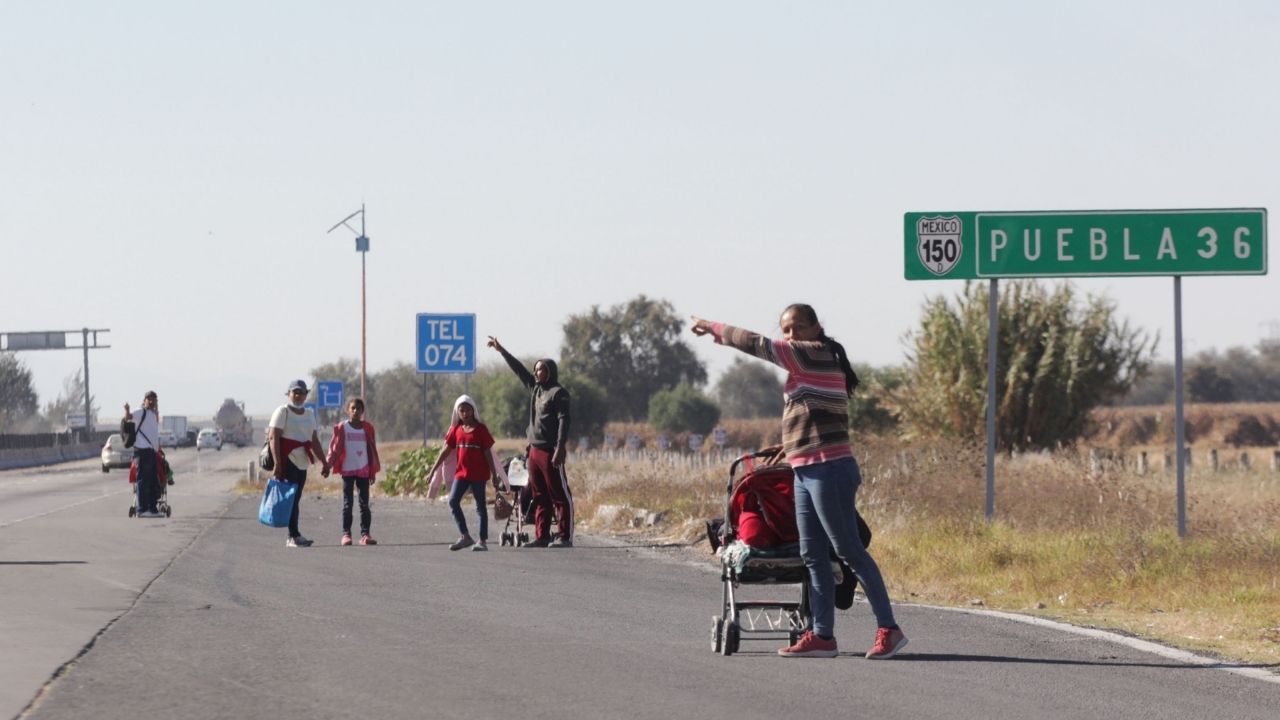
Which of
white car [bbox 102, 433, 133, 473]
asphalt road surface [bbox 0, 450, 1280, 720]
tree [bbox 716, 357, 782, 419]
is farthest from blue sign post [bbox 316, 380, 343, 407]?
tree [bbox 716, 357, 782, 419]

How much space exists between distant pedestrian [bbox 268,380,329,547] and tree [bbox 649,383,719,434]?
84.7 m

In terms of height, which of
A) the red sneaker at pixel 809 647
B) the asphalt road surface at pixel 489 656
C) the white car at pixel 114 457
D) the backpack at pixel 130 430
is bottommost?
the asphalt road surface at pixel 489 656

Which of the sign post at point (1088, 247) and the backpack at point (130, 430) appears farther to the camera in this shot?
the backpack at point (130, 430)

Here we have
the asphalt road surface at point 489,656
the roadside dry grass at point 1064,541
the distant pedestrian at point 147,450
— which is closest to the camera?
the asphalt road surface at point 489,656

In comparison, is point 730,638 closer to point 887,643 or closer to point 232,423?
point 887,643

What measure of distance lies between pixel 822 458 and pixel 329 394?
4007 cm

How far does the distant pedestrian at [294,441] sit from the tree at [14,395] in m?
119

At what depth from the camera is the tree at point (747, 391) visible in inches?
6924

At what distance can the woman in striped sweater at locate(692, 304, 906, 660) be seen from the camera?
9.59m

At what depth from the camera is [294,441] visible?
19344mm

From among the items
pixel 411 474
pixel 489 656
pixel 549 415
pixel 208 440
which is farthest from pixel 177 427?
pixel 489 656

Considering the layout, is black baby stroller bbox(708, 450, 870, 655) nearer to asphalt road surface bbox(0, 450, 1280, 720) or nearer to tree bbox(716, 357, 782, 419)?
asphalt road surface bbox(0, 450, 1280, 720)

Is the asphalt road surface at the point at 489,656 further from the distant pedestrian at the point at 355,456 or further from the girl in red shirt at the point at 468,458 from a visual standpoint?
the distant pedestrian at the point at 355,456

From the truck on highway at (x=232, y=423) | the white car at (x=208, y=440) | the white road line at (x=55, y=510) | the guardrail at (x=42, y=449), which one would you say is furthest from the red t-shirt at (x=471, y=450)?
the truck on highway at (x=232, y=423)
